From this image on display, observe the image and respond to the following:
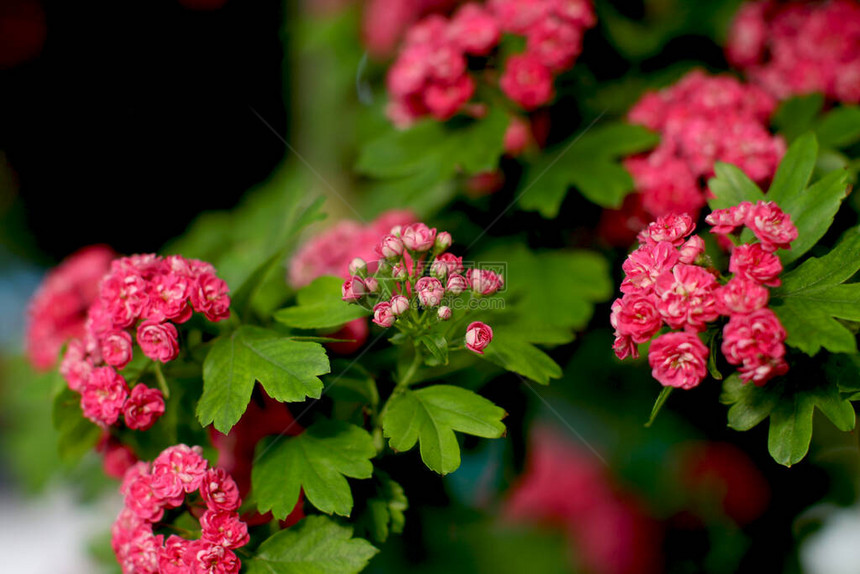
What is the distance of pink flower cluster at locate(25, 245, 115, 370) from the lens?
1.29 m

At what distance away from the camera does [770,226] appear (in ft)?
2.43

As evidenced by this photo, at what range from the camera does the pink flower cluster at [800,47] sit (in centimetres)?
127

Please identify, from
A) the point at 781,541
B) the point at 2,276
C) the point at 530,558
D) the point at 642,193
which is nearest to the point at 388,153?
the point at 642,193

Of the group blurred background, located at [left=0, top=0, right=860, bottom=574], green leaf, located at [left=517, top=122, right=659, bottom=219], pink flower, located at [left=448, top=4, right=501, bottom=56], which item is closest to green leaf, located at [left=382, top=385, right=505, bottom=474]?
blurred background, located at [left=0, top=0, right=860, bottom=574]

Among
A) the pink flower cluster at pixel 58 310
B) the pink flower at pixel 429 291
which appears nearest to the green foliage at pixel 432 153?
the pink flower at pixel 429 291

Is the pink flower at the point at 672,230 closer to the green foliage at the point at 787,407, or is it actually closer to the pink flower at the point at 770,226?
the pink flower at the point at 770,226

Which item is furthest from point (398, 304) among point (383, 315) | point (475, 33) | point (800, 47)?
point (800, 47)

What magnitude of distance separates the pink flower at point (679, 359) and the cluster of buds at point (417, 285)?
19 cm

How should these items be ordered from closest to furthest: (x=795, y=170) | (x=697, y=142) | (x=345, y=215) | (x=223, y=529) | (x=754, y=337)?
(x=754, y=337) → (x=223, y=529) → (x=795, y=170) → (x=697, y=142) → (x=345, y=215)

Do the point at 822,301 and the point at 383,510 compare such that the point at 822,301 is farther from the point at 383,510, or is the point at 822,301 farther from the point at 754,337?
the point at 383,510

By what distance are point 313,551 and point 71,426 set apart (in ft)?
1.38

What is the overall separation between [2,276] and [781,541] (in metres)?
3.25

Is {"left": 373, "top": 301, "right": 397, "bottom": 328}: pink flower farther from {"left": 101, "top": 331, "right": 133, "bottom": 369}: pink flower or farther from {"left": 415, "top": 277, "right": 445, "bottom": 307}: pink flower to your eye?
{"left": 101, "top": 331, "right": 133, "bottom": 369}: pink flower

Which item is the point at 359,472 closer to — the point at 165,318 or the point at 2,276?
the point at 165,318
